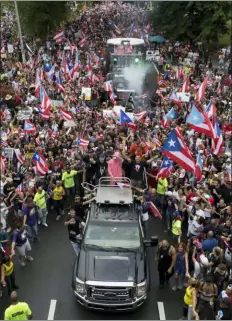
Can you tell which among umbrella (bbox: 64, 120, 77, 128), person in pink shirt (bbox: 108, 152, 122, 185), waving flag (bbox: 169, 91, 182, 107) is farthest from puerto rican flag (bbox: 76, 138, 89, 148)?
waving flag (bbox: 169, 91, 182, 107)

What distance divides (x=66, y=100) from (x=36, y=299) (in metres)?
12.5

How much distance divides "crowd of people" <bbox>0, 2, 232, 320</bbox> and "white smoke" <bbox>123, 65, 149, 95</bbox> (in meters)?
1.09

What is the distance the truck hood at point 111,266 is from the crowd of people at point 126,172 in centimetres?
64

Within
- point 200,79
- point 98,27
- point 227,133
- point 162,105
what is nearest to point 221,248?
point 227,133

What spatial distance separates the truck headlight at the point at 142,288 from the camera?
402 inches

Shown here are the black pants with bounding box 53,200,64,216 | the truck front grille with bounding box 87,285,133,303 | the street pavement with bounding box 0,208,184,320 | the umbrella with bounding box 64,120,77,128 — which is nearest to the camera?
the truck front grille with bounding box 87,285,133,303

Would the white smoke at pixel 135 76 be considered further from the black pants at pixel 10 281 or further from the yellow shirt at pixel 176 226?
the black pants at pixel 10 281

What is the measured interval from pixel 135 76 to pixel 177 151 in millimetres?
13048

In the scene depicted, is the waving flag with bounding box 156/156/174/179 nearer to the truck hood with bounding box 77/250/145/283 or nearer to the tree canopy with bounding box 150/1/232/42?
the truck hood with bounding box 77/250/145/283

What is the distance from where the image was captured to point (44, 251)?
42.5ft

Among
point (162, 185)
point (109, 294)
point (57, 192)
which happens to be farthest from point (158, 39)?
point (109, 294)

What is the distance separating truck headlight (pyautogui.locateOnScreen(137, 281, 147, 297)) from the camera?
10219 mm

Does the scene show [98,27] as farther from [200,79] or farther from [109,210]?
[109,210]

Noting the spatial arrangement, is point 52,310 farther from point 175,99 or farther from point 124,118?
point 175,99
